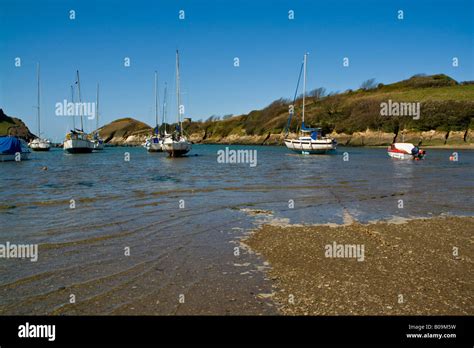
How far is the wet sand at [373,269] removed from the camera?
246 inches

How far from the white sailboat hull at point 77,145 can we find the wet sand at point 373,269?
78164 mm

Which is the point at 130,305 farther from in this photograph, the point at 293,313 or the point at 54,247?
the point at 54,247

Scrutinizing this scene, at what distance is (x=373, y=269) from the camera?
8094 mm

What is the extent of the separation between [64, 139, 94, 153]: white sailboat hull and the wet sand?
3077 inches

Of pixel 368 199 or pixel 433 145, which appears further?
pixel 433 145

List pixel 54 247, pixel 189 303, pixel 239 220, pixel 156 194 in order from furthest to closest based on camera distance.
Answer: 1. pixel 156 194
2. pixel 239 220
3. pixel 54 247
4. pixel 189 303

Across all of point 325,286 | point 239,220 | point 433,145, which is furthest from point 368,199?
point 433,145

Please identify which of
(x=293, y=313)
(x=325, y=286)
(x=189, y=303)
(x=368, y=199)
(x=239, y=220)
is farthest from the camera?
(x=368, y=199)

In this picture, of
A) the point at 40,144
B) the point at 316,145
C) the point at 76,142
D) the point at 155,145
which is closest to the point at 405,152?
the point at 316,145

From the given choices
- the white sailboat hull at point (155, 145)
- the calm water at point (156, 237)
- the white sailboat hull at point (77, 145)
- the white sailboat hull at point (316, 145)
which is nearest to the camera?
the calm water at point (156, 237)

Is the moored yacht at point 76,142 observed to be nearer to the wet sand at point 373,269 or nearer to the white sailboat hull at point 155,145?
the white sailboat hull at point 155,145
